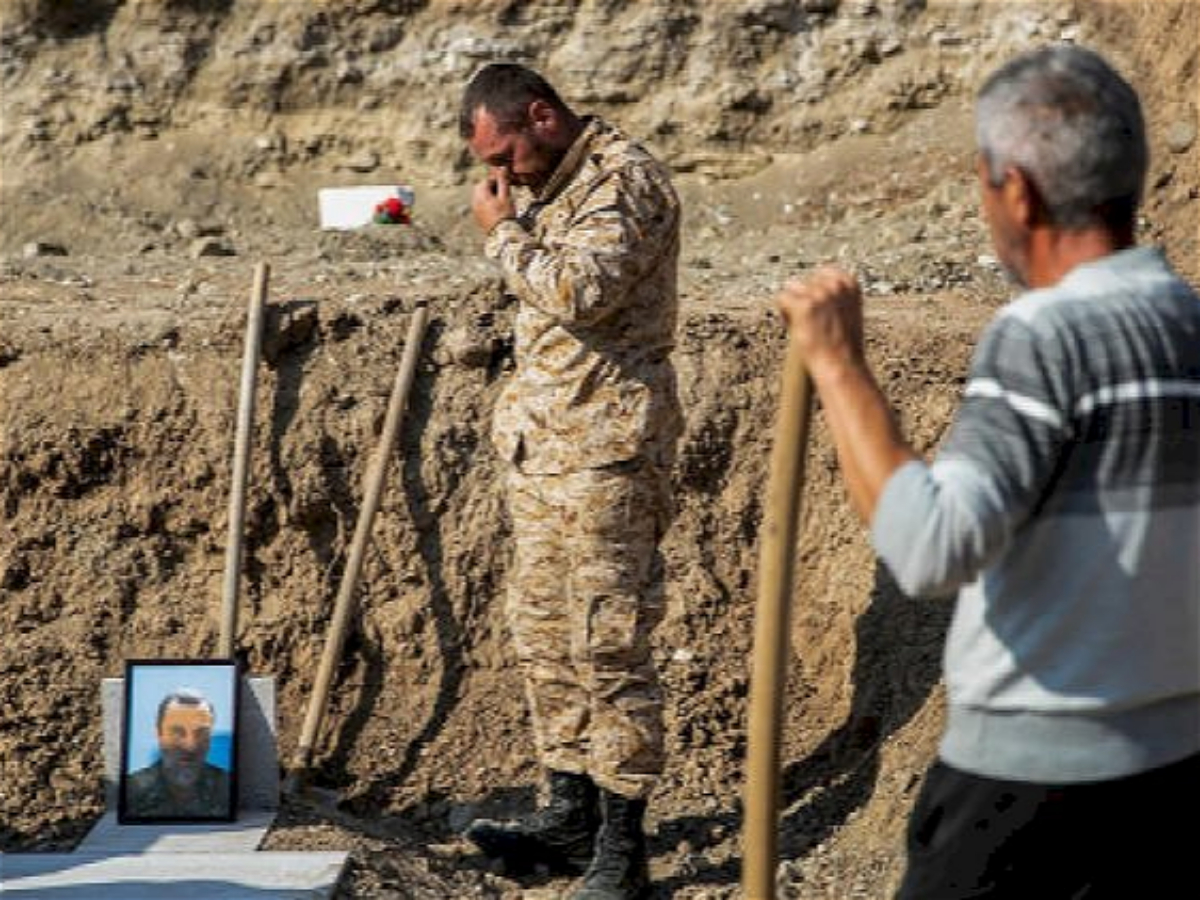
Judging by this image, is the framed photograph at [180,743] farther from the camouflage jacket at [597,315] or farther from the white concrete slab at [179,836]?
the camouflage jacket at [597,315]

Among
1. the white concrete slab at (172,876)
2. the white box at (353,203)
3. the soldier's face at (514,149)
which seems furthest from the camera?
the white box at (353,203)

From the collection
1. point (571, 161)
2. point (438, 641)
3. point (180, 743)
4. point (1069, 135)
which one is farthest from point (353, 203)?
point (1069, 135)

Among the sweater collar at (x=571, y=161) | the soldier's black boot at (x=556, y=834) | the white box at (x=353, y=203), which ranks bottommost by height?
the soldier's black boot at (x=556, y=834)

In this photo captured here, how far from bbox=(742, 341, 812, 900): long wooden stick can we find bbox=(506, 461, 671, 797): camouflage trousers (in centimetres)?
213

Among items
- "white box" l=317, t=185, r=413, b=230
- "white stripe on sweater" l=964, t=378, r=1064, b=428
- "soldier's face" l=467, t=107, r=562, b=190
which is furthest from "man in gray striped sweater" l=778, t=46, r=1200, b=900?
"white box" l=317, t=185, r=413, b=230

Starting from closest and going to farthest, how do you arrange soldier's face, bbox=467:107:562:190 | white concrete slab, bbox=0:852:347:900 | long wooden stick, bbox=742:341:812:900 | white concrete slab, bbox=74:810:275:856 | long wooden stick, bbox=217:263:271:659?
long wooden stick, bbox=742:341:812:900 → soldier's face, bbox=467:107:562:190 → white concrete slab, bbox=0:852:347:900 → white concrete slab, bbox=74:810:275:856 → long wooden stick, bbox=217:263:271:659

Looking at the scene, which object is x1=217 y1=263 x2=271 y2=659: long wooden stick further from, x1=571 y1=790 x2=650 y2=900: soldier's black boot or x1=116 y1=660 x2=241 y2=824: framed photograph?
x1=571 y1=790 x2=650 y2=900: soldier's black boot

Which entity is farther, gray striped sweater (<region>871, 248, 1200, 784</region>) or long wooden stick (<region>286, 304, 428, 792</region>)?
long wooden stick (<region>286, 304, 428, 792</region>)

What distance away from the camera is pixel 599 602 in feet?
18.6

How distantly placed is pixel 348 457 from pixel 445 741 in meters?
1.02

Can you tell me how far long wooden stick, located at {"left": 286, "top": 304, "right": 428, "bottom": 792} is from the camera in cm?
673

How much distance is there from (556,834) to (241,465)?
1741 mm

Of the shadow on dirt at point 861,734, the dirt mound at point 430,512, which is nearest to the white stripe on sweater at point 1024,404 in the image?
the dirt mound at point 430,512

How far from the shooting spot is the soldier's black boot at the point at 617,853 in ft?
18.8
